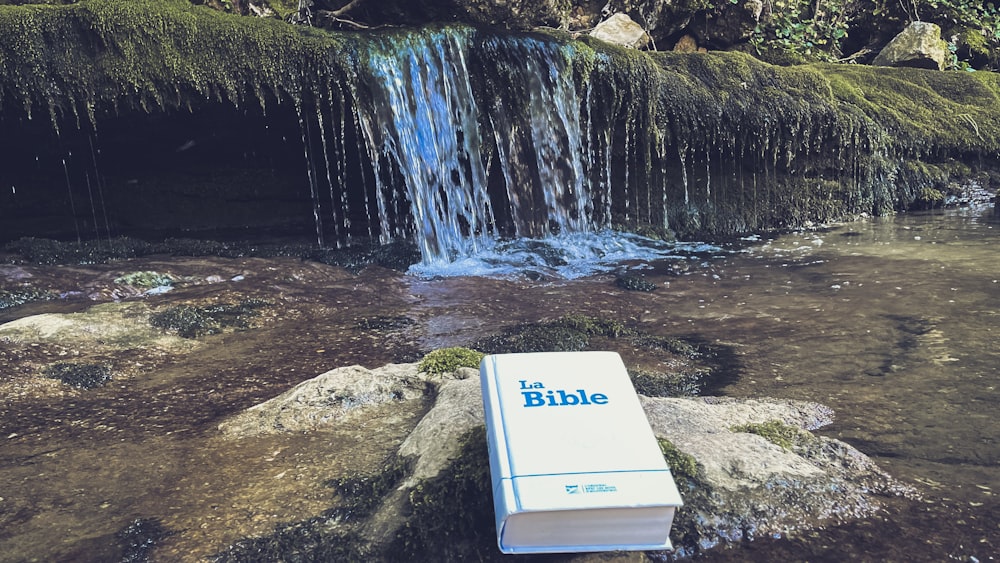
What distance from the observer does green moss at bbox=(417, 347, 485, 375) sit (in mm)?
3920

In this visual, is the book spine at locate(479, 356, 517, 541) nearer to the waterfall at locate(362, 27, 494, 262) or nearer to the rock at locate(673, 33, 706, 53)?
the waterfall at locate(362, 27, 494, 262)

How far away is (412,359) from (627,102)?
242 inches

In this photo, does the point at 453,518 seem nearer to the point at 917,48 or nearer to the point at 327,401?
Result: the point at 327,401

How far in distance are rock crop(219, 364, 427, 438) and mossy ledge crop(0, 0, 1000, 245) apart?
5.30 meters

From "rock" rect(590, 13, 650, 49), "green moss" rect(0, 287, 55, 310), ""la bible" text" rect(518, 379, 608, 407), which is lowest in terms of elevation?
"green moss" rect(0, 287, 55, 310)

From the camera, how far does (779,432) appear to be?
316 centimetres

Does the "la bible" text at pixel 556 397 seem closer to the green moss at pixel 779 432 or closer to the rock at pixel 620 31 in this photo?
the green moss at pixel 779 432

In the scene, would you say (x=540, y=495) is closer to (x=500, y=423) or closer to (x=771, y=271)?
(x=500, y=423)

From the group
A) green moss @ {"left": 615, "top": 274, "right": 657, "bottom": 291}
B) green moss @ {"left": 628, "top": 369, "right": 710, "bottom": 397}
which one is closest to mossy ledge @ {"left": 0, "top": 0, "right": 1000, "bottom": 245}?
green moss @ {"left": 615, "top": 274, "right": 657, "bottom": 291}

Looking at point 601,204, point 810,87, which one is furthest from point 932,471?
point 810,87

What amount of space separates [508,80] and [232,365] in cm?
578

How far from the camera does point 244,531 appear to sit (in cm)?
259

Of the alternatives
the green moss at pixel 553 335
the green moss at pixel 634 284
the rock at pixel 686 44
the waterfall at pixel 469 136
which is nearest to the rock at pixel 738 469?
the green moss at pixel 553 335

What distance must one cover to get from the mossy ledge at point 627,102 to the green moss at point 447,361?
17.1ft
